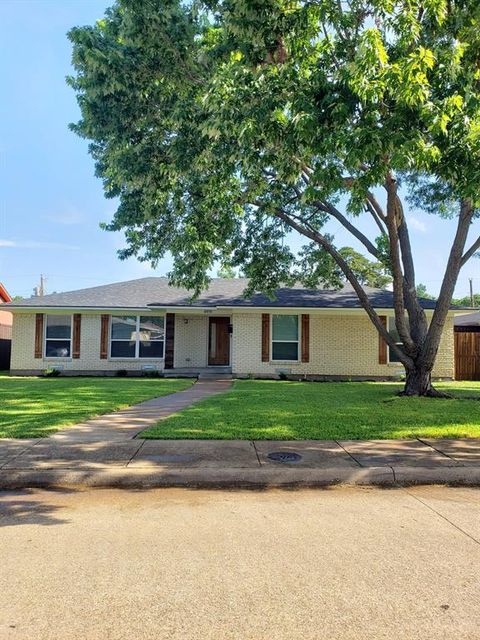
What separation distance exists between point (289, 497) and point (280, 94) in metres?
5.54

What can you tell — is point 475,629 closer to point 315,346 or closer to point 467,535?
point 467,535

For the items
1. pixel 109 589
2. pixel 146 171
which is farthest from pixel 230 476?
pixel 146 171

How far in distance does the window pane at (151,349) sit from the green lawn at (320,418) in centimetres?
840

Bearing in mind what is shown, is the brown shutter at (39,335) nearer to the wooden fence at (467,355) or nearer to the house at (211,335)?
the house at (211,335)

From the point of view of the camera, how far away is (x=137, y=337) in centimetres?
1952

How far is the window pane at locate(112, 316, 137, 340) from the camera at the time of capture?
19422 millimetres

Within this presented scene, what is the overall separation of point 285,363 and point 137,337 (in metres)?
6.47

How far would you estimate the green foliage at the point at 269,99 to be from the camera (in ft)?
19.2

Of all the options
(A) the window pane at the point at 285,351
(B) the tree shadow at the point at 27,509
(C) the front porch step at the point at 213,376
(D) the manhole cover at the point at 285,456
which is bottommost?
(B) the tree shadow at the point at 27,509

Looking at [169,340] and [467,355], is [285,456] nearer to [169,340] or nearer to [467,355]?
[169,340]

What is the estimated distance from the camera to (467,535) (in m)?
3.92

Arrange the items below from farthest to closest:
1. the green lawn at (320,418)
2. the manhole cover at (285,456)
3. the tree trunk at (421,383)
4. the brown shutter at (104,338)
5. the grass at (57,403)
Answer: the brown shutter at (104,338) → the tree trunk at (421,383) → the grass at (57,403) → the green lawn at (320,418) → the manhole cover at (285,456)

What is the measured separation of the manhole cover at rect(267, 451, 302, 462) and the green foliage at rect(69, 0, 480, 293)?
3.86 m

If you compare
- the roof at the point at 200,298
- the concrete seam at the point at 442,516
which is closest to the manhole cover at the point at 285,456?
the concrete seam at the point at 442,516
